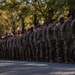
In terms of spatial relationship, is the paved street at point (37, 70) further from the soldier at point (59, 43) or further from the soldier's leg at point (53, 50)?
the soldier's leg at point (53, 50)

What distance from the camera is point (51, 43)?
14875 millimetres

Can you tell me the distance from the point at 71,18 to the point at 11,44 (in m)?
10.6

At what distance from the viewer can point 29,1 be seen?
26.6 metres

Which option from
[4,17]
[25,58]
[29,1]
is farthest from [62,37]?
[4,17]

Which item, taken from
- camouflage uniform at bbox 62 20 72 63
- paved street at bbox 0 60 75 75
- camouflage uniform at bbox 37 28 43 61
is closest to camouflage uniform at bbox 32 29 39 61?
camouflage uniform at bbox 37 28 43 61

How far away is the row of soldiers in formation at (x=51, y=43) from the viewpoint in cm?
1302

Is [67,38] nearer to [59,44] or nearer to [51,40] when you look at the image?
[59,44]

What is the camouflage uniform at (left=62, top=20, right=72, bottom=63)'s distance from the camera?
1300 centimetres

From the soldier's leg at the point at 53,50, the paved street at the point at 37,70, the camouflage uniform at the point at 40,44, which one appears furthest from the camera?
the camouflage uniform at the point at 40,44

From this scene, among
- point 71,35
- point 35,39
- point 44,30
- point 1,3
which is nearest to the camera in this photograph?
point 71,35

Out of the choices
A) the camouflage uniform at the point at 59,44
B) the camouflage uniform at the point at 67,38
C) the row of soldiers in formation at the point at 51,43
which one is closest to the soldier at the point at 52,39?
the row of soldiers in formation at the point at 51,43

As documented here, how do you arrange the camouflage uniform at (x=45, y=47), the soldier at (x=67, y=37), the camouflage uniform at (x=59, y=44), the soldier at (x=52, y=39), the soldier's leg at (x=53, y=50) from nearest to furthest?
the soldier at (x=67, y=37) < the camouflage uniform at (x=59, y=44) < the soldier at (x=52, y=39) < the soldier's leg at (x=53, y=50) < the camouflage uniform at (x=45, y=47)

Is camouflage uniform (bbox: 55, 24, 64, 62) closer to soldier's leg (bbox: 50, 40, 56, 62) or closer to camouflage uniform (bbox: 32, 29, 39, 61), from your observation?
soldier's leg (bbox: 50, 40, 56, 62)

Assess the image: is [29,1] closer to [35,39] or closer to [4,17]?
[35,39]
